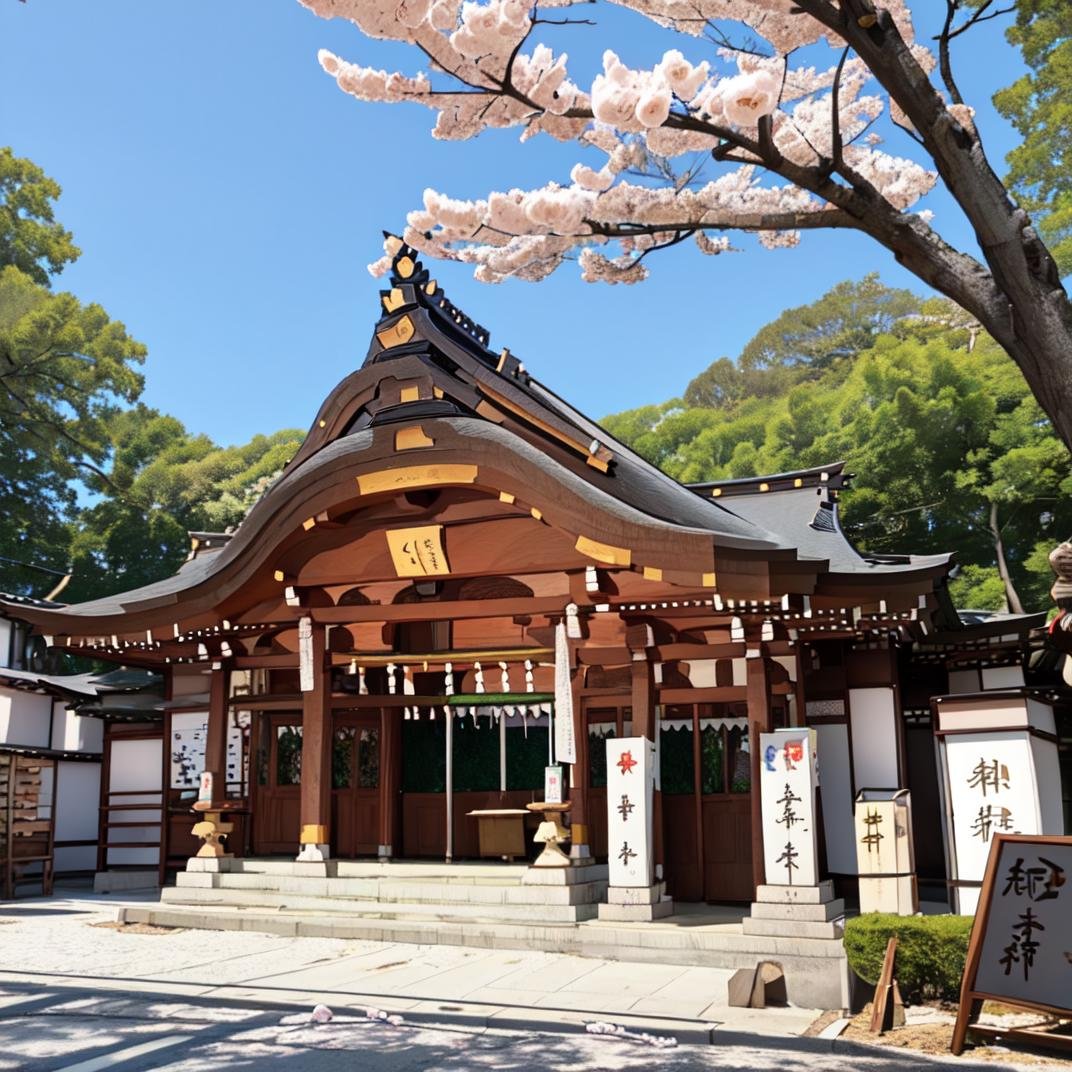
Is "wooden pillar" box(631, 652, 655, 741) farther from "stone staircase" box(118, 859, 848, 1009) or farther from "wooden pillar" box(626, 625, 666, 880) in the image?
"stone staircase" box(118, 859, 848, 1009)

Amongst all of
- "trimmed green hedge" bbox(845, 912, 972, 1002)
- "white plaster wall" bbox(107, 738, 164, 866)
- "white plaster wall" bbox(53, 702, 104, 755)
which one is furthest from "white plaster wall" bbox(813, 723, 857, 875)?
"white plaster wall" bbox(53, 702, 104, 755)

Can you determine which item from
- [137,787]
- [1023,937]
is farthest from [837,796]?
[137,787]

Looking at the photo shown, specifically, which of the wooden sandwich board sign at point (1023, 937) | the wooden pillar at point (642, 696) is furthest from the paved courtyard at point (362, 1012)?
the wooden pillar at point (642, 696)

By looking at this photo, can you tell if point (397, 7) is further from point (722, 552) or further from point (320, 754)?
→ point (320, 754)

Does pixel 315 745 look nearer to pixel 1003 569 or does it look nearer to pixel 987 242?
pixel 987 242

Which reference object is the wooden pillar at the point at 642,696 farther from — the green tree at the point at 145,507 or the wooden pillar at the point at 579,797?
the green tree at the point at 145,507

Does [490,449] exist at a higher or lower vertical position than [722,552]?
Answer: higher

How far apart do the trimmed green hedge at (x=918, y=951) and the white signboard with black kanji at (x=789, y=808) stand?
6.70 feet

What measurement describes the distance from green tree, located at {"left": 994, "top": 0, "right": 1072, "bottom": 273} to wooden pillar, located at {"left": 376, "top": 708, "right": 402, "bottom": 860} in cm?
2179

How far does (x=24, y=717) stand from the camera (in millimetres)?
20078

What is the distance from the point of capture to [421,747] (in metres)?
16.0

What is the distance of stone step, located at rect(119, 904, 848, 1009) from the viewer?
9133 millimetres

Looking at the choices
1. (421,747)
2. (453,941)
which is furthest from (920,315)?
(453,941)

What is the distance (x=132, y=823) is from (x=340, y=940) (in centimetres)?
815
